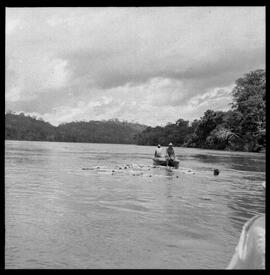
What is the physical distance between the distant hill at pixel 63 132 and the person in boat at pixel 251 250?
14703 centimetres

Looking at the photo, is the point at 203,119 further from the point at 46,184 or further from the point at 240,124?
the point at 46,184

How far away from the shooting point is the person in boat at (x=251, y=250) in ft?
13.1

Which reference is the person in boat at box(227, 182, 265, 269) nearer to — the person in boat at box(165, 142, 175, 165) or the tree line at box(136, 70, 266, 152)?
the person in boat at box(165, 142, 175, 165)

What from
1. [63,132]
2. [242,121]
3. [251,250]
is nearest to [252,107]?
[242,121]

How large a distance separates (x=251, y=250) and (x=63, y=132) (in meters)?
166

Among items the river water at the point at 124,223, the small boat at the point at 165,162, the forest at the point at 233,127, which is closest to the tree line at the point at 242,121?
the forest at the point at 233,127

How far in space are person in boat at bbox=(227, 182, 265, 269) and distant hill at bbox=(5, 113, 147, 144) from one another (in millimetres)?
147033

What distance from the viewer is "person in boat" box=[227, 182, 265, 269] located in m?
4.00

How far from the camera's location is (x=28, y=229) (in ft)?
31.1

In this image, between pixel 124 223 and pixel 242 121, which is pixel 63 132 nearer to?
pixel 242 121

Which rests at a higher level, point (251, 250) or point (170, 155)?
point (170, 155)

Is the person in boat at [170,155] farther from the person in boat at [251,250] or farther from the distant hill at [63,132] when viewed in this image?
the distant hill at [63,132]

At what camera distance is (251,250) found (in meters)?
4.08

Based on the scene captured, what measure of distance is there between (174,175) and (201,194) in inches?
301
